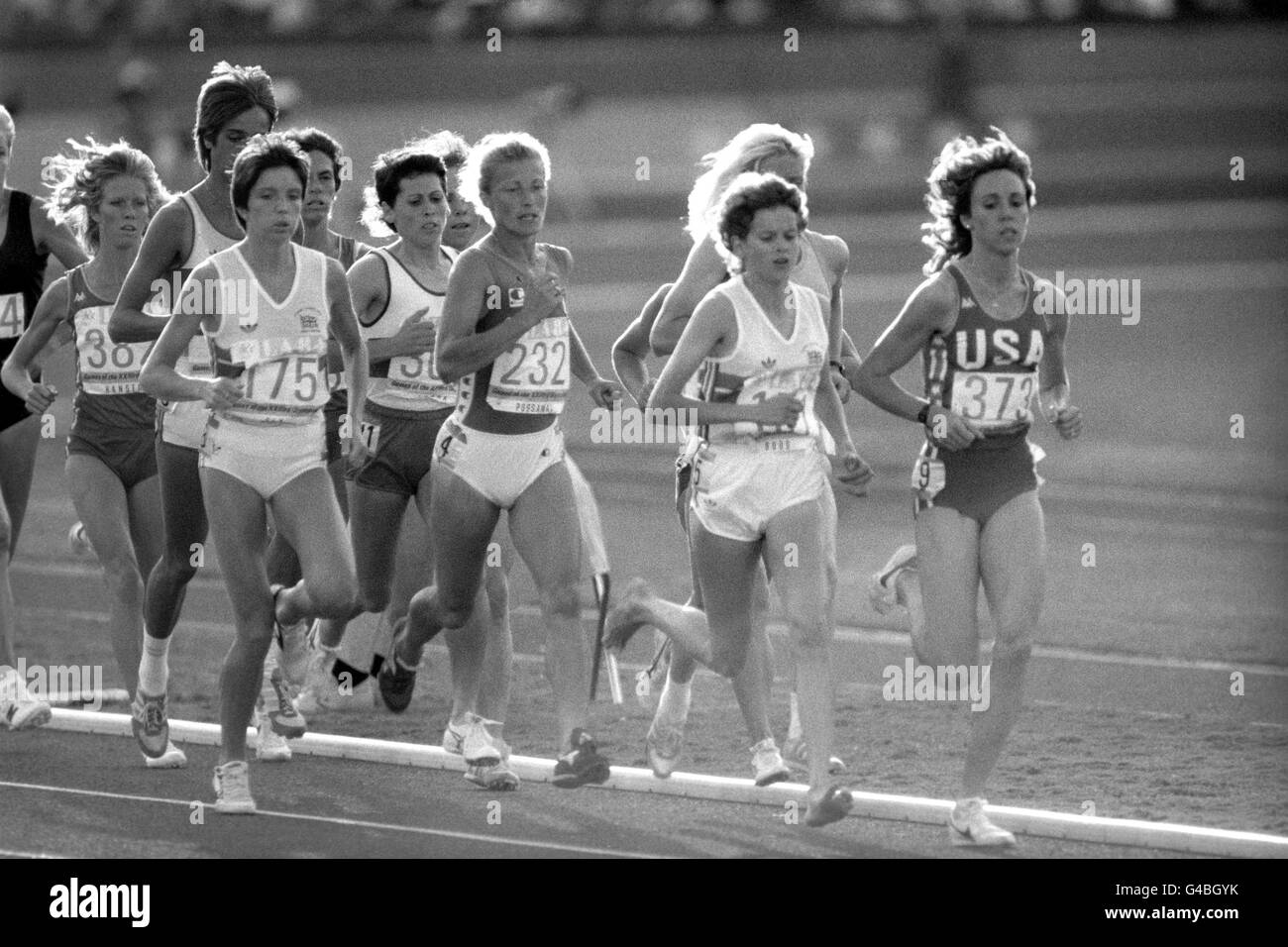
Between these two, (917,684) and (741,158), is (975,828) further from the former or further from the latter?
(917,684)

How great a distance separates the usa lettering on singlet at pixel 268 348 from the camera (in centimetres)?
817

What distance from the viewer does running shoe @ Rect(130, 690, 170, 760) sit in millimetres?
9102

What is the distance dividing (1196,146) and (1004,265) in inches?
1027

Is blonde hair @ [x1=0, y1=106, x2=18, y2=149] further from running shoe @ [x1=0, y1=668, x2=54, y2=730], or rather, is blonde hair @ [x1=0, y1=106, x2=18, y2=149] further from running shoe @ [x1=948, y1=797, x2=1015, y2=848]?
running shoe @ [x1=948, y1=797, x2=1015, y2=848]

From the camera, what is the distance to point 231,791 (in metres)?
8.34

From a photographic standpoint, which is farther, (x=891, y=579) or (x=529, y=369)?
(x=891, y=579)

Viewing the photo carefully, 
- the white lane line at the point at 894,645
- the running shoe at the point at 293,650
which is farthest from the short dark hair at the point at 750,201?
the white lane line at the point at 894,645

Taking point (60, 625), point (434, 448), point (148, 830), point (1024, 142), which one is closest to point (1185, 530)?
point (60, 625)

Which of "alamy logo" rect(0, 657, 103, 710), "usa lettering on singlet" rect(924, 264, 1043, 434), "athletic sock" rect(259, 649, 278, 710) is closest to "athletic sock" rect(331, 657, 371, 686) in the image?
"athletic sock" rect(259, 649, 278, 710)

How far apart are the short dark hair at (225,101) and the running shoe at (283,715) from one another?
2.14 m

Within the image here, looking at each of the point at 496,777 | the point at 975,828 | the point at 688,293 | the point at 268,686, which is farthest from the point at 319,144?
the point at 975,828

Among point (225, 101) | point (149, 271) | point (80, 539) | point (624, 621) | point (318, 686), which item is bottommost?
point (318, 686)

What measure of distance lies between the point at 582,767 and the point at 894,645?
456cm

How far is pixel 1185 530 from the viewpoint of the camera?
1552 centimetres
